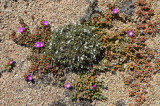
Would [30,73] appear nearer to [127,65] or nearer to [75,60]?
[75,60]

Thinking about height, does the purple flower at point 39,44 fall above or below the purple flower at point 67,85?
above

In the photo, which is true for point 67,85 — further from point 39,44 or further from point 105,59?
point 39,44

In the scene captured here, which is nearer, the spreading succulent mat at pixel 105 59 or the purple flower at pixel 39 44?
the spreading succulent mat at pixel 105 59

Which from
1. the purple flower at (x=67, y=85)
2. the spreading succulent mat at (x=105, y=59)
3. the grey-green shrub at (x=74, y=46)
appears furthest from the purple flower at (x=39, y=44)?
the purple flower at (x=67, y=85)

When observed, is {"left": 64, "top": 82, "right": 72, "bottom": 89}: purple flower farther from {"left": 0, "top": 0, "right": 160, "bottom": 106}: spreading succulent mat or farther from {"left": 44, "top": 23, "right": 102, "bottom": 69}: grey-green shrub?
{"left": 44, "top": 23, "right": 102, "bottom": 69}: grey-green shrub

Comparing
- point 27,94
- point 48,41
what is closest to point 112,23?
point 48,41

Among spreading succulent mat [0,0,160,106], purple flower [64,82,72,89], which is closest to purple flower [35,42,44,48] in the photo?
spreading succulent mat [0,0,160,106]

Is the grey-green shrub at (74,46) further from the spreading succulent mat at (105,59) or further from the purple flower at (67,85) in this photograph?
the purple flower at (67,85)
